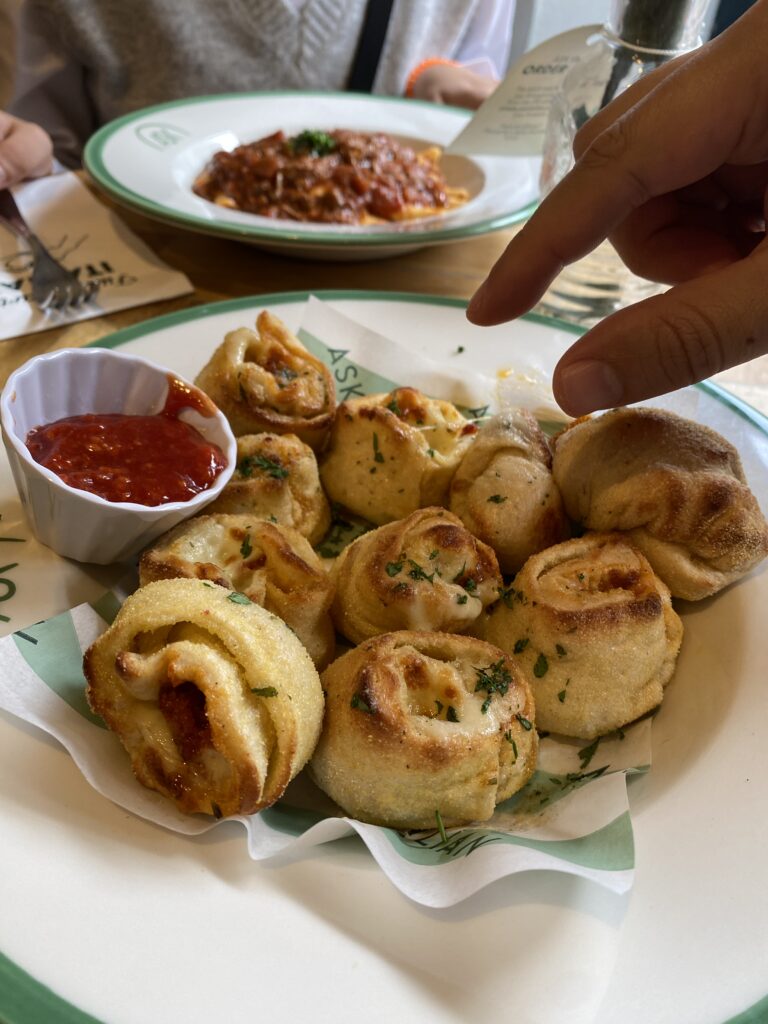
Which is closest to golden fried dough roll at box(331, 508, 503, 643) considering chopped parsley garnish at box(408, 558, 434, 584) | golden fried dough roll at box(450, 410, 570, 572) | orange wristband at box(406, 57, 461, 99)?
chopped parsley garnish at box(408, 558, 434, 584)

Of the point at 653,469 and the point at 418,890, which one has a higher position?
the point at 653,469

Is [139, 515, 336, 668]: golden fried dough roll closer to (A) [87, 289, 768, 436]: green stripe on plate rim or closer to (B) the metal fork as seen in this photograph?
(A) [87, 289, 768, 436]: green stripe on plate rim

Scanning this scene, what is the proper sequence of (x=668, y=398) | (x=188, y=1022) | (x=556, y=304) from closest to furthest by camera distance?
(x=188, y=1022) → (x=668, y=398) → (x=556, y=304)

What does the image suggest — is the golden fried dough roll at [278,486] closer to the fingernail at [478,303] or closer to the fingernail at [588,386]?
the fingernail at [478,303]

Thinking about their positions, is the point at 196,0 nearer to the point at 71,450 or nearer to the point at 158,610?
the point at 71,450

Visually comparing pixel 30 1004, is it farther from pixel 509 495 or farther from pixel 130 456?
pixel 509 495

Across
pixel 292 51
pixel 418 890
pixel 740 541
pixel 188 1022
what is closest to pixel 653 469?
pixel 740 541
